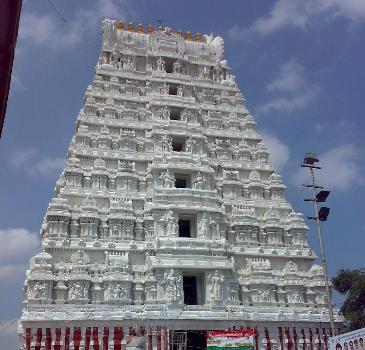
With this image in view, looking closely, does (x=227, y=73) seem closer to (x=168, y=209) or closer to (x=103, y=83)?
(x=103, y=83)

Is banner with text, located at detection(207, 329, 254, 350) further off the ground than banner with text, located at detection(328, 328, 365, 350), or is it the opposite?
banner with text, located at detection(207, 329, 254, 350)

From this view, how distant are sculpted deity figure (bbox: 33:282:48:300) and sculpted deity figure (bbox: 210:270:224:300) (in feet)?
31.5

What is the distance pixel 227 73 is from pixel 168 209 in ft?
54.4

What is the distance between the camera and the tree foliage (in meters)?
37.9

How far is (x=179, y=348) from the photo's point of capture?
2653cm

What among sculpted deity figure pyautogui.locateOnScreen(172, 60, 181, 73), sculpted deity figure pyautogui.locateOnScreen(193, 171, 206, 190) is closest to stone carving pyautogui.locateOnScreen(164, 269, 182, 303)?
sculpted deity figure pyautogui.locateOnScreen(193, 171, 206, 190)

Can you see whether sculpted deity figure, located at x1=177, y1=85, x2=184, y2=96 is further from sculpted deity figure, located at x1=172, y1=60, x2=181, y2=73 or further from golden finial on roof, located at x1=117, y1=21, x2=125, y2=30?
golden finial on roof, located at x1=117, y1=21, x2=125, y2=30

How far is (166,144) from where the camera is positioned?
114 ft

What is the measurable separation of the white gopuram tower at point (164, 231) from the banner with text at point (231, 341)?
3.69 meters

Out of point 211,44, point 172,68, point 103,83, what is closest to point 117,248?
point 103,83

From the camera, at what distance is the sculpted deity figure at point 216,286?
2879cm

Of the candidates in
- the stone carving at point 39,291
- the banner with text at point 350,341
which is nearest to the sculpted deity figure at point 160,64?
the stone carving at point 39,291

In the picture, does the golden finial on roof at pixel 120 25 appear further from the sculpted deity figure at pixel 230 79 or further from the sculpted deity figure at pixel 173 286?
the sculpted deity figure at pixel 173 286

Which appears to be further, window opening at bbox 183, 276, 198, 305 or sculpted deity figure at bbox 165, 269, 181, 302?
window opening at bbox 183, 276, 198, 305
